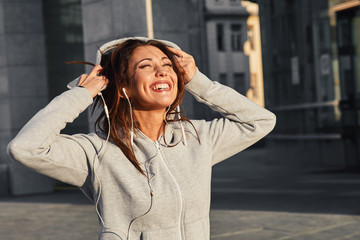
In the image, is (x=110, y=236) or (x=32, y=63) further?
(x=32, y=63)

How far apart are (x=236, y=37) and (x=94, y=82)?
155ft

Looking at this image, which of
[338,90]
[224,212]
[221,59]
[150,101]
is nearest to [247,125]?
[150,101]

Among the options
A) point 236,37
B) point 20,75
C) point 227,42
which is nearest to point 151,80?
point 20,75

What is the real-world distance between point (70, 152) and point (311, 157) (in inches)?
489

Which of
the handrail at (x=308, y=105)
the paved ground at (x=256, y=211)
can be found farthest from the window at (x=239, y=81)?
the paved ground at (x=256, y=211)

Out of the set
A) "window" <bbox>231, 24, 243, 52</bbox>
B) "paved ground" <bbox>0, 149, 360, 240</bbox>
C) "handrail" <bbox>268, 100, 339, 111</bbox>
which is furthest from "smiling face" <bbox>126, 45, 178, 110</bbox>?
"window" <bbox>231, 24, 243, 52</bbox>

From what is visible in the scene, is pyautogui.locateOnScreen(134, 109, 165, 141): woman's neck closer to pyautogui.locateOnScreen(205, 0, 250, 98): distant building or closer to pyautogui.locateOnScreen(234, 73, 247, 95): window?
pyautogui.locateOnScreen(205, 0, 250, 98): distant building

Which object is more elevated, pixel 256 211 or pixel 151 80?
pixel 151 80

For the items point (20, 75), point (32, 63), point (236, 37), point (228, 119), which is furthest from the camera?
point (236, 37)

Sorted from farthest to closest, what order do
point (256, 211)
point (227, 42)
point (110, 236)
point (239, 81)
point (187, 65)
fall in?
point (239, 81) < point (227, 42) < point (256, 211) < point (187, 65) < point (110, 236)

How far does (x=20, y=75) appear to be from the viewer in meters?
11.4

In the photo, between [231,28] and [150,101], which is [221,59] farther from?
[150,101]

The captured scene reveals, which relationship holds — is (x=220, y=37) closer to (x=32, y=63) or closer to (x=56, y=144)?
(x=32, y=63)

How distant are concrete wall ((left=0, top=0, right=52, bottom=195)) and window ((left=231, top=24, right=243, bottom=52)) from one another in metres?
37.5
